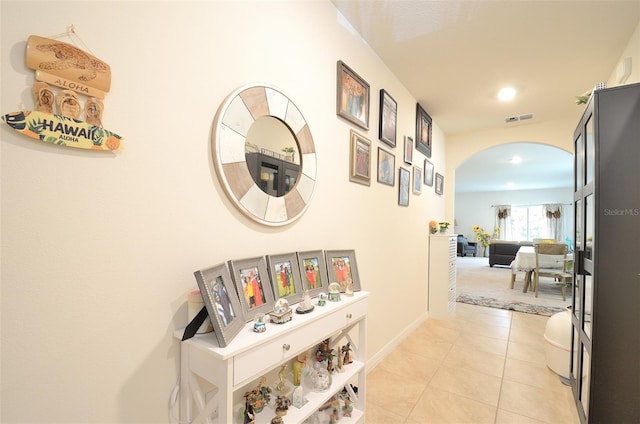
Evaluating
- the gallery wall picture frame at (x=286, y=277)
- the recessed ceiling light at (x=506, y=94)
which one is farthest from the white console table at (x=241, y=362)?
the recessed ceiling light at (x=506, y=94)

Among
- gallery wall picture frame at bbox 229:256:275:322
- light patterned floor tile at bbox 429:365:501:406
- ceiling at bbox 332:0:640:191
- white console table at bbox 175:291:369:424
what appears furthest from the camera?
light patterned floor tile at bbox 429:365:501:406

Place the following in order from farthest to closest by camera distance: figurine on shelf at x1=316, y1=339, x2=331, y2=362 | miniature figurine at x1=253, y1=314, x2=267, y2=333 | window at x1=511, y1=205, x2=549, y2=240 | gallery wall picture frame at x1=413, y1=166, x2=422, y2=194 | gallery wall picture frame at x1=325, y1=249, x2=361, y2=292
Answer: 1. window at x1=511, y1=205, x2=549, y2=240
2. gallery wall picture frame at x1=413, y1=166, x2=422, y2=194
3. gallery wall picture frame at x1=325, y1=249, x2=361, y2=292
4. figurine on shelf at x1=316, y1=339, x2=331, y2=362
5. miniature figurine at x1=253, y1=314, x2=267, y2=333

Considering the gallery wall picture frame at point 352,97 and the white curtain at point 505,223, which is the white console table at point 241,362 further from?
the white curtain at point 505,223

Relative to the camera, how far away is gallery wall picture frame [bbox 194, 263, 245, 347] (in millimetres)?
897

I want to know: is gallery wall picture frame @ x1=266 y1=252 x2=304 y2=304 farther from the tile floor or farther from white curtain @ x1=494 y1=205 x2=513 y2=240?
white curtain @ x1=494 y1=205 x2=513 y2=240

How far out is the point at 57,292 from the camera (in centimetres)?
76

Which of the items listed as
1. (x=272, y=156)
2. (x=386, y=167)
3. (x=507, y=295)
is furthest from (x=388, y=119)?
(x=507, y=295)

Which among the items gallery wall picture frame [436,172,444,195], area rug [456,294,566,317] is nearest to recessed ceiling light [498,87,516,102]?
Result: gallery wall picture frame [436,172,444,195]

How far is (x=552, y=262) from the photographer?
470cm

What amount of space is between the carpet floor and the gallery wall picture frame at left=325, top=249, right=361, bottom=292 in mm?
3321

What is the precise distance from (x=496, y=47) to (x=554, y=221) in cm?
1058

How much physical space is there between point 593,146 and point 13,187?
2.33 meters

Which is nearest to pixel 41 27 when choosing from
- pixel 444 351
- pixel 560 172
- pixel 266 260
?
pixel 266 260

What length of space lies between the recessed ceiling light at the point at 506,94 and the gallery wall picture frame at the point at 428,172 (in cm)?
98
